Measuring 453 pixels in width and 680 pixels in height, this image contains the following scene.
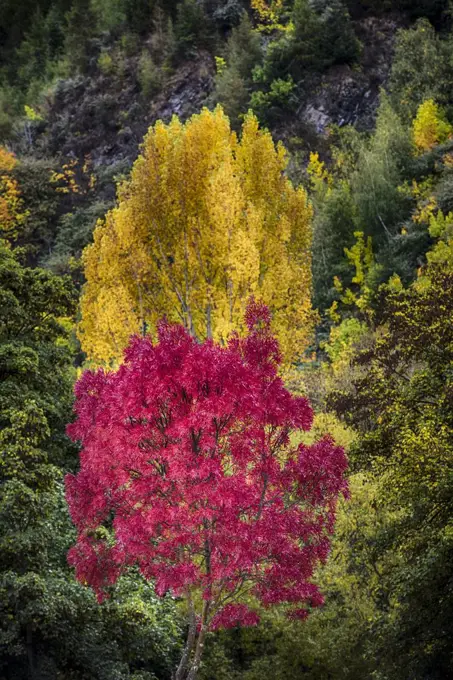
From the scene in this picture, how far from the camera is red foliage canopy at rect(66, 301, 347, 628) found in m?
6.89

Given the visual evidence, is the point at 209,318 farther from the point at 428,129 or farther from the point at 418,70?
the point at 418,70

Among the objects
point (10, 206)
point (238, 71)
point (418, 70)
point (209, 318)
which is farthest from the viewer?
point (10, 206)

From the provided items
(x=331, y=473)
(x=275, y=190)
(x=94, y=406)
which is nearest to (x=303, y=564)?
(x=331, y=473)

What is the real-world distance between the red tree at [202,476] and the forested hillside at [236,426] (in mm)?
27

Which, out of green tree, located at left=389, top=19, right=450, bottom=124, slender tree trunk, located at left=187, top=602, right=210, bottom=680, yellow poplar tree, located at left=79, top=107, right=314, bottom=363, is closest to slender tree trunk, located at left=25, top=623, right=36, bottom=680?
slender tree trunk, located at left=187, top=602, right=210, bottom=680

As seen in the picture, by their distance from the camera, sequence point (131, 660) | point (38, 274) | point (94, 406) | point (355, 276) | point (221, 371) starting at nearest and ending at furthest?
point (221, 371)
point (94, 406)
point (131, 660)
point (38, 274)
point (355, 276)

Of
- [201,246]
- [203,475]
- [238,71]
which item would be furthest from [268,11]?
[203,475]

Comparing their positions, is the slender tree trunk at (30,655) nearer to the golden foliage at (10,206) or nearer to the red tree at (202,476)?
the red tree at (202,476)

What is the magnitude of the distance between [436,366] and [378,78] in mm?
35871

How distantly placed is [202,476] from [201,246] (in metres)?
9.54

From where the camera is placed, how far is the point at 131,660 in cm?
1016

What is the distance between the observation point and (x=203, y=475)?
6746 millimetres

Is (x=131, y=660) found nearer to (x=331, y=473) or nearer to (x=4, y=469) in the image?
(x=4, y=469)

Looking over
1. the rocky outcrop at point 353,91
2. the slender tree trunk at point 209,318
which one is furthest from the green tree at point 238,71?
the slender tree trunk at point 209,318
